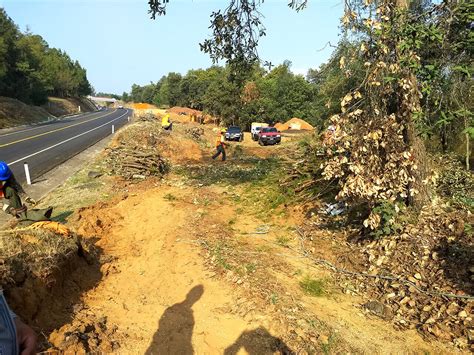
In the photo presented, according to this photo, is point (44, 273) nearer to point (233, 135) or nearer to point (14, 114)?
point (233, 135)

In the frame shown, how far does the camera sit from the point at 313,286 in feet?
20.0

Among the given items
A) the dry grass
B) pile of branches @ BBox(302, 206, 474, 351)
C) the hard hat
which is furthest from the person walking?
pile of branches @ BBox(302, 206, 474, 351)

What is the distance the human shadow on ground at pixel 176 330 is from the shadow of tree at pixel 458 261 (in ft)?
13.7

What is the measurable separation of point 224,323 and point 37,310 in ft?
8.72

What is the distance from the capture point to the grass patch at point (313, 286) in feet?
19.4

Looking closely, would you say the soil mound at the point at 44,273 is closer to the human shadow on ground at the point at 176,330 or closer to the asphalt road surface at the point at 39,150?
the human shadow on ground at the point at 176,330

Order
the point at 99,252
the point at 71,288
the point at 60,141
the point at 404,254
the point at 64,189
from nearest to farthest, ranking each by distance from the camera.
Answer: the point at 71,288, the point at 404,254, the point at 99,252, the point at 64,189, the point at 60,141

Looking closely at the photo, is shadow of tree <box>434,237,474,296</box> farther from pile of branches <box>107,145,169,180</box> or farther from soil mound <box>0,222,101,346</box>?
pile of branches <box>107,145,169,180</box>

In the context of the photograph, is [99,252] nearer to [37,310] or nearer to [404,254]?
[37,310]

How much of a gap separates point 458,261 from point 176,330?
4761 millimetres

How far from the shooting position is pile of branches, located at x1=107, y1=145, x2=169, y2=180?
1385 cm

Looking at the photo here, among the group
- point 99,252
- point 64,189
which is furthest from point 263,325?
point 64,189


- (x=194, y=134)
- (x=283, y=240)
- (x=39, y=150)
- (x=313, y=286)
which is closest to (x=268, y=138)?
Result: (x=194, y=134)

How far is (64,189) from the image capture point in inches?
494
